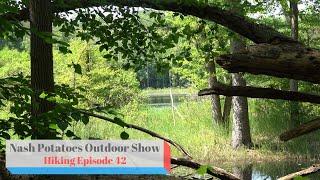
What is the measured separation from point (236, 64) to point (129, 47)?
2262 mm

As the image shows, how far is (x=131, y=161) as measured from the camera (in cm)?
342

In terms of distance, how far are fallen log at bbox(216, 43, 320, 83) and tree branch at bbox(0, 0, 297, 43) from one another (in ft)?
3.10

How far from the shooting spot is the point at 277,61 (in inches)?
123

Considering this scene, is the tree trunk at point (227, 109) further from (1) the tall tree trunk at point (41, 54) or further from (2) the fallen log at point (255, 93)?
(2) the fallen log at point (255, 93)

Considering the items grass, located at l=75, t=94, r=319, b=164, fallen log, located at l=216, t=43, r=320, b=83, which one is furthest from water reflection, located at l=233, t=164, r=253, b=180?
fallen log, located at l=216, t=43, r=320, b=83

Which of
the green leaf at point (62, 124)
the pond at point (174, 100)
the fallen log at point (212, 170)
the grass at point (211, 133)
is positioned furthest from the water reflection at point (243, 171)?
the green leaf at point (62, 124)

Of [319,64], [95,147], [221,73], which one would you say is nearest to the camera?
[319,64]

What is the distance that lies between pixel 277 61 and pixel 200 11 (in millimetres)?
2122

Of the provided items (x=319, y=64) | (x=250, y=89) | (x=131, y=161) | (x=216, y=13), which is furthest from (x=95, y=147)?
(x=216, y=13)

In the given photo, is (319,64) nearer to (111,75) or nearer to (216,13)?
(216,13)

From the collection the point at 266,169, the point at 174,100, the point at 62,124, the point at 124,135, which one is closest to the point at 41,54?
the point at 62,124

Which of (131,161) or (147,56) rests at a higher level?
(147,56)

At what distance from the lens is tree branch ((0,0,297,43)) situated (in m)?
4.39

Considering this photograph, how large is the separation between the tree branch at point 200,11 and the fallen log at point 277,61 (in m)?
0.95
